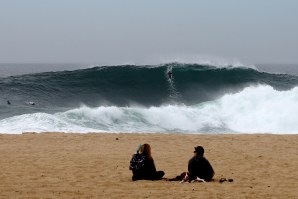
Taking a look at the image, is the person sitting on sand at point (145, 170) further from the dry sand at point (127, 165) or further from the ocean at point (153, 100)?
the ocean at point (153, 100)

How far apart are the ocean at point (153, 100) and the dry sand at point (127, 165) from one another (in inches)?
195

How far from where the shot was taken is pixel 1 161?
452 inches

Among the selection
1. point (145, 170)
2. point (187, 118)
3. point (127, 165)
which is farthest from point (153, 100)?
point (145, 170)

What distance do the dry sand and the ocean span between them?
4.95 meters

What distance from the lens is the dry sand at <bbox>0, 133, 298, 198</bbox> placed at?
830 centimetres

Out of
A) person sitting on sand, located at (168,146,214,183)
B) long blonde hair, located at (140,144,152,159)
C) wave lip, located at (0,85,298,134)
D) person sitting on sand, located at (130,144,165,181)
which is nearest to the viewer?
person sitting on sand, located at (168,146,214,183)

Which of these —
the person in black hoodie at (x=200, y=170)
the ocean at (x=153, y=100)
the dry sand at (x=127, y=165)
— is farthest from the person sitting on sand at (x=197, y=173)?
the ocean at (x=153, y=100)

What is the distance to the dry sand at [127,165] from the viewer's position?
327 inches

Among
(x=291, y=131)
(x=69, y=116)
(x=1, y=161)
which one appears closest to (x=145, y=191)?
(x=1, y=161)

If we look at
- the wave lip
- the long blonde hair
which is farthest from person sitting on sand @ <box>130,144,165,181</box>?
the wave lip

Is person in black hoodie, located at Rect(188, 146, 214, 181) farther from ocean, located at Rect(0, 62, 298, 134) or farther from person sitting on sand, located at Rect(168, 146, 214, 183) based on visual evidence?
ocean, located at Rect(0, 62, 298, 134)

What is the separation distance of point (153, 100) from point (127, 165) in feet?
72.9

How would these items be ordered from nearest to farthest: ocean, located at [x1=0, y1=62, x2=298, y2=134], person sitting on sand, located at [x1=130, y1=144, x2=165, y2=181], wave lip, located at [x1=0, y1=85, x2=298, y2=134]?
person sitting on sand, located at [x1=130, y1=144, x2=165, y2=181] → wave lip, located at [x1=0, y1=85, x2=298, y2=134] → ocean, located at [x1=0, y1=62, x2=298, y2=134]

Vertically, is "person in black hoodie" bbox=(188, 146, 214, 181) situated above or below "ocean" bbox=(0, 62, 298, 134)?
below
